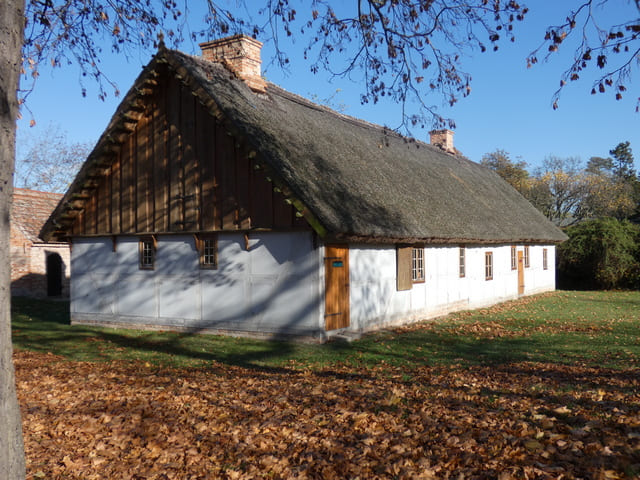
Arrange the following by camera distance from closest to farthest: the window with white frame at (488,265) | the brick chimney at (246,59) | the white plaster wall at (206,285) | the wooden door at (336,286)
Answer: the wooden door at (336,286) < the white plaster wall at (206,285) < the brick chimney at (246,59) < the window with white frame at (488,265)

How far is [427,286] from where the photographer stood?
17.9 meters

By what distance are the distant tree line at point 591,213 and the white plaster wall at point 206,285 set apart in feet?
78.0

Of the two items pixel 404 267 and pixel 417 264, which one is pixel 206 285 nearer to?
pixel 404 267

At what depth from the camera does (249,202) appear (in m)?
14.2

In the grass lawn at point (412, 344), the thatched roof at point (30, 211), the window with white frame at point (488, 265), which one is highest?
the thatched roof at point (30, 211)

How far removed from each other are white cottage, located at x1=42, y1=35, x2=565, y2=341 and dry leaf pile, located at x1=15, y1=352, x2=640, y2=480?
4.59 metres

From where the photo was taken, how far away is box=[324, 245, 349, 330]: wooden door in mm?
13523

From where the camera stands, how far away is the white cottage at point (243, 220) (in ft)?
45.0

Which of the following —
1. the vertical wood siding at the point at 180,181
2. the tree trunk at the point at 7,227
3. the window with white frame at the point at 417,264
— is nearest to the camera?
the tree trunk at the point at 7,227

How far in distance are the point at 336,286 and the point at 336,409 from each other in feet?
21.8

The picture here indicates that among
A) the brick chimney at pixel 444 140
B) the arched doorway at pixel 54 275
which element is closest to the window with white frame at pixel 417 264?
the brick chimney at pixel 444 140

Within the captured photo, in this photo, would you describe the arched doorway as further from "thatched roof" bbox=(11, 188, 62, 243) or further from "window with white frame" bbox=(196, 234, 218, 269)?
"window with white frame" bbox=(196, 234, 218, 269)

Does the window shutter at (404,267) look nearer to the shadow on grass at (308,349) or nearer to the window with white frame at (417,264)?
the window with white frame at (417,264)

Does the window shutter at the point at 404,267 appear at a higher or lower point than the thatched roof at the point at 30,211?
lower
